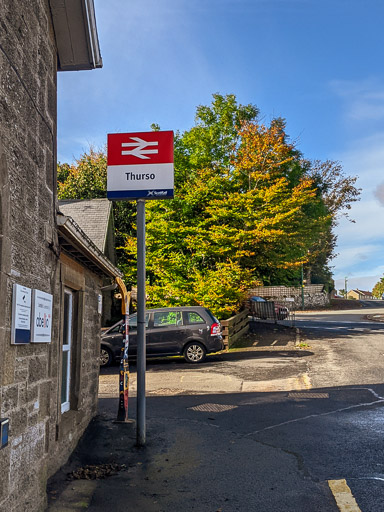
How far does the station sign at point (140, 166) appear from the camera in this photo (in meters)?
8.12

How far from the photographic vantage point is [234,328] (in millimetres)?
20578

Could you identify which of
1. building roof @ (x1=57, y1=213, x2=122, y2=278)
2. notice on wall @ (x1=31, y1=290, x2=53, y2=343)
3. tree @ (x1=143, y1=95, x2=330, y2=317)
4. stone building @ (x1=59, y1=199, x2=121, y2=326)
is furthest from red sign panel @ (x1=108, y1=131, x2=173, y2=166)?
tree @ (x1=143, y1=95, x2=330, y2=317)

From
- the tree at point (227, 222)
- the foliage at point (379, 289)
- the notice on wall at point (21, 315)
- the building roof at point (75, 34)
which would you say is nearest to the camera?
the notice on wall at point (21, 315)

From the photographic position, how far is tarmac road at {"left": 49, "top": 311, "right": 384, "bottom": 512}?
5.23 meters

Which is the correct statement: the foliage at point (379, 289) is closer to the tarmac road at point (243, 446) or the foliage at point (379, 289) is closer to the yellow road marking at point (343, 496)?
the tarmac road at point (243, 446)

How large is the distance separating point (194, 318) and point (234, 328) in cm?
393

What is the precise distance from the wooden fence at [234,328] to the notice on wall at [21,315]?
14913 mm

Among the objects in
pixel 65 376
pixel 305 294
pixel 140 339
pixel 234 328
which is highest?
pixel 305 294

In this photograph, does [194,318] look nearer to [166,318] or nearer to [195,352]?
[166,318]

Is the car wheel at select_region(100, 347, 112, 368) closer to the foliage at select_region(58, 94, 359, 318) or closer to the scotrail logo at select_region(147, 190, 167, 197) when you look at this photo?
the foliage at select_region(58, 94, 359, 318)

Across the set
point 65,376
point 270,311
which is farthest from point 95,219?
point 65,376

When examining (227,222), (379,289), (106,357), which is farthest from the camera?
(379,289)

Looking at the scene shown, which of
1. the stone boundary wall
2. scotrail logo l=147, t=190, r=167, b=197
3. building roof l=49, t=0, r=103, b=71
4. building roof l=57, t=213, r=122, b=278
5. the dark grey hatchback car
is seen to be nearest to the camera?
building roof l=57, t=213, r=122, b=278

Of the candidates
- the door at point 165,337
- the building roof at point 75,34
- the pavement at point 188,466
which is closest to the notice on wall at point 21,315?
the pavement at point 188,466
